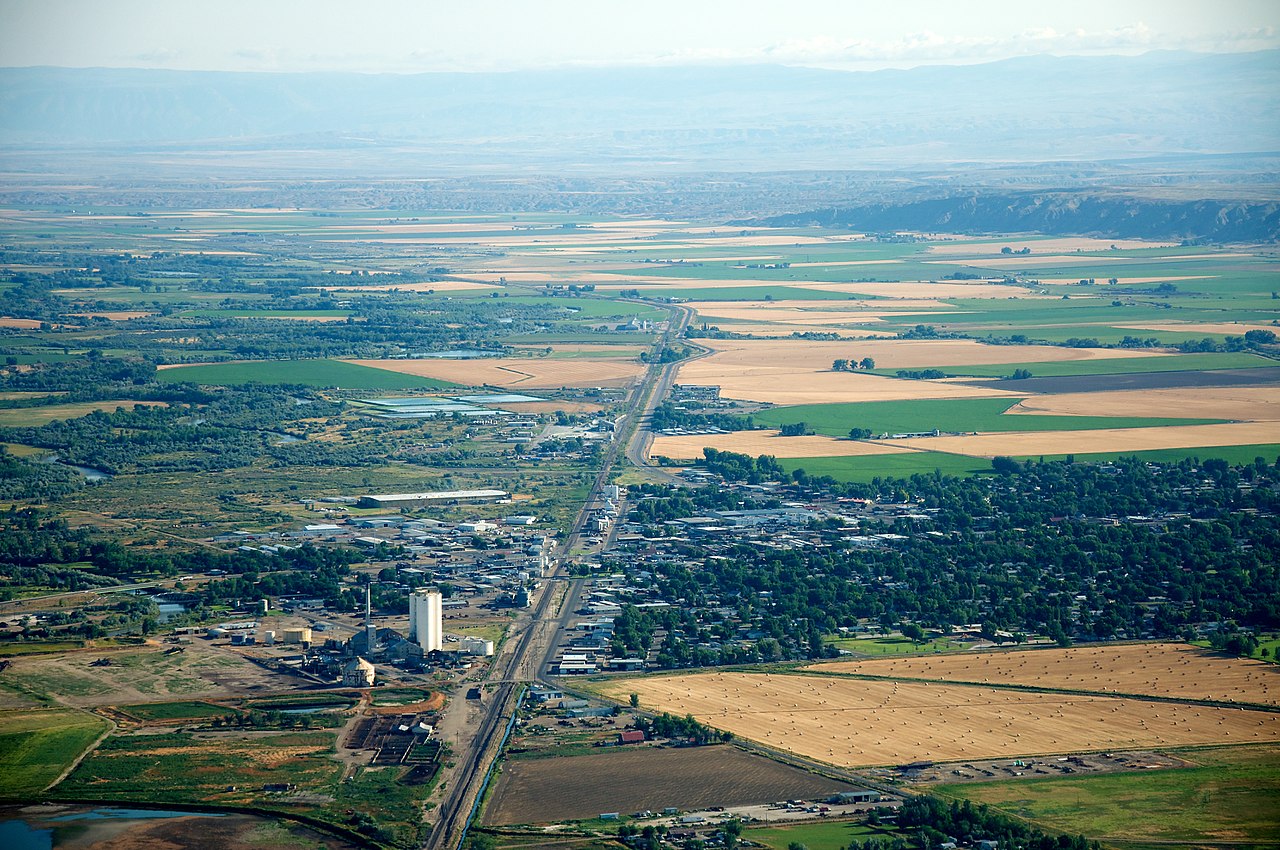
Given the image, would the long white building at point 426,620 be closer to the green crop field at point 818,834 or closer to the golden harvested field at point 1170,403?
the green crop field at point 818,834

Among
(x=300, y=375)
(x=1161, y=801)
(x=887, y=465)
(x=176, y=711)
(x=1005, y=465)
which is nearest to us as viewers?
(x=1161, y=801)

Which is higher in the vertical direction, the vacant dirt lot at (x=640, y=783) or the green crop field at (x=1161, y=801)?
the vacant dirt lot at (x=640, y=783)

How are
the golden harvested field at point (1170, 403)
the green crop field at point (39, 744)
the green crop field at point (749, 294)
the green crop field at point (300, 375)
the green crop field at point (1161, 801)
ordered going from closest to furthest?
the green crop field at point (1161, 801)
the green crop field at point (39, 744)
the golden harvested field at point (1170, 403)
the green crop field at point (300, 375)
the green crop field at point (749, 294)

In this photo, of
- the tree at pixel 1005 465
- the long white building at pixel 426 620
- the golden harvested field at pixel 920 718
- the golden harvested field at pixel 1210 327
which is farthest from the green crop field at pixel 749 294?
the golden harvested field at pixel 920 718

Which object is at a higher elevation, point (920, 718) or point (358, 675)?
point (358, 675)

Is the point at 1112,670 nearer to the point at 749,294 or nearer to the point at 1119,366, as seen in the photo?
the point at 1119,366

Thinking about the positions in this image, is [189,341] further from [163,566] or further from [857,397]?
[163,566]

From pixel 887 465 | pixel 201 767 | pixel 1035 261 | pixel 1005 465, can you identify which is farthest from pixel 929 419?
pixel 1035 261
